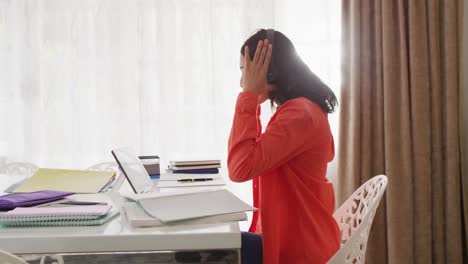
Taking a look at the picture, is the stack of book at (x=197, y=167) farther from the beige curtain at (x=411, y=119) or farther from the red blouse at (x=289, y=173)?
the beige curtain at (x=411, y=119)

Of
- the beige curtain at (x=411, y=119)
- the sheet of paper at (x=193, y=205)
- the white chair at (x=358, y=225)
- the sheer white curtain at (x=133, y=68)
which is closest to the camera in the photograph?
the sheet of paper at (x=193, y=205)

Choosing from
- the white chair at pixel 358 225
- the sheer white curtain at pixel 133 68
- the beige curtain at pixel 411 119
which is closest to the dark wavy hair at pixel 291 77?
the white chair at pixel 358 225

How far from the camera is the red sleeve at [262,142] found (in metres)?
1.33

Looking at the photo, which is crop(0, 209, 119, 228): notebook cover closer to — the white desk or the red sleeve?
the white desk

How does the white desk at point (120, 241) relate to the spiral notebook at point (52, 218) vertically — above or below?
below

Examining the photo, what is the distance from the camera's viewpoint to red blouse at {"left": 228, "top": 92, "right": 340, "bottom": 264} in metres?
1.33

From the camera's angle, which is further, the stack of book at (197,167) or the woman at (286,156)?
the stack of book at (197,167)

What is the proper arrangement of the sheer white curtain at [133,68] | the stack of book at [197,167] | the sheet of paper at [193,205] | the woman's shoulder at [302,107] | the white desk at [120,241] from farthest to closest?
1. the sheer white curtain at [133,68]
2. the stack of book at [197,167]
3. the woman's shoulder at [302,107]
4. the sheet of paper at [193,205]
5. the white desk at [120,241]

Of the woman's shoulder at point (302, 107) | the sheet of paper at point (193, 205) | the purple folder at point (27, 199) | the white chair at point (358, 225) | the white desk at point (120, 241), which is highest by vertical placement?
the woman's shoulder at point (302, 107)

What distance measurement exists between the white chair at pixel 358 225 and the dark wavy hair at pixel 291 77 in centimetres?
31

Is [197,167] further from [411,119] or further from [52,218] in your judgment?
[411,119]

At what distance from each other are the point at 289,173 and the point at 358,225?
0.81 feet

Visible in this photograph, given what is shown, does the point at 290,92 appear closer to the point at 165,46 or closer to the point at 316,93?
the point at 316,93

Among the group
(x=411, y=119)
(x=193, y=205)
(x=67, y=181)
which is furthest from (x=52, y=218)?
(x=411, y=119)
